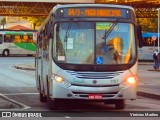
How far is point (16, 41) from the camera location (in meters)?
73.1

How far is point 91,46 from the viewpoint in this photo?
15711 mm

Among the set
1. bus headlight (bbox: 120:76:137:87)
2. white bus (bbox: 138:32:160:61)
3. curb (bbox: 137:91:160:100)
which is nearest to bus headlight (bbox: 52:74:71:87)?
bus headlight (bbox: 120:76:137:87)

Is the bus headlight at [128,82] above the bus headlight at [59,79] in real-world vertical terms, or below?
below

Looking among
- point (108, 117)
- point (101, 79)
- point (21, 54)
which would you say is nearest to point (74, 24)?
point (101, 79)

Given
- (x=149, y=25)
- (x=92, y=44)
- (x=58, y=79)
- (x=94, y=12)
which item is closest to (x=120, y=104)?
A: (x=92, y=44)

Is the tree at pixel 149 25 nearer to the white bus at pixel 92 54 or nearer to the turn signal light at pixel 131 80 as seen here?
the white bus at pixel 92 54

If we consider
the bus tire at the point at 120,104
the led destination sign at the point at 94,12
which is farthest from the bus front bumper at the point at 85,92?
the led destination sign at the point at 94,12

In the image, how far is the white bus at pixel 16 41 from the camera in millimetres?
72938

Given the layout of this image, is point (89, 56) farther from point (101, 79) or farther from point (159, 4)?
point (159, 4)

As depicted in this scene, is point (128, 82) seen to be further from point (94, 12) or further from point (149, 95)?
point (149, 95)

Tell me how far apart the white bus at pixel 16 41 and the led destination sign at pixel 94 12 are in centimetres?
5677

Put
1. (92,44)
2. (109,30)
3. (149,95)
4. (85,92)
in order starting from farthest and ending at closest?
1. (149,95)
2. (109,30)
3. (92,44)
4. (85,92)

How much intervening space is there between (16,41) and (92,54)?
5818 centimetres

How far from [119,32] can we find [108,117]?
278 centimetres
